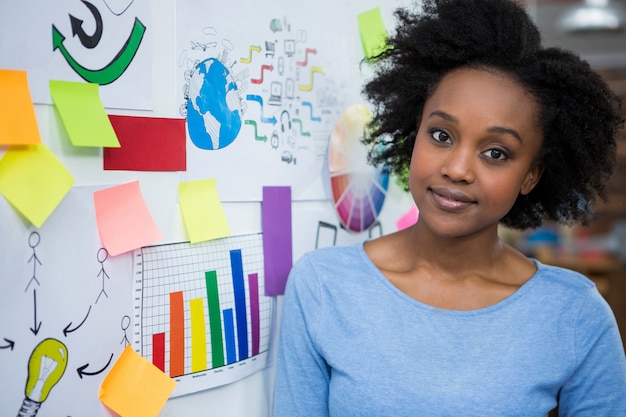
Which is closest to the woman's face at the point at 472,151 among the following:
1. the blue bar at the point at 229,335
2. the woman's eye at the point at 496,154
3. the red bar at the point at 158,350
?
the woman's eye at the point at 496,154

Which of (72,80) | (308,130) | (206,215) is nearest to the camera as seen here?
(72,80)

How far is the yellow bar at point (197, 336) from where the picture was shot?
959 millimetres

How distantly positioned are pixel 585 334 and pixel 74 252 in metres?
0.78

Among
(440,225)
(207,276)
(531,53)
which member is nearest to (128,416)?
(207,276)

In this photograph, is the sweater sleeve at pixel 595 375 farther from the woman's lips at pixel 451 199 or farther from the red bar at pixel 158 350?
the red bar at pixel 158 350

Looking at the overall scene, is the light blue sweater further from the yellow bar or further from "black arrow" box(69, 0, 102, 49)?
"black arrow" box(69, 0, 102, 49)

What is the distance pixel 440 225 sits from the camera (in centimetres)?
106

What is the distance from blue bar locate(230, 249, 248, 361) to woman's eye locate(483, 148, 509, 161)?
41 cm

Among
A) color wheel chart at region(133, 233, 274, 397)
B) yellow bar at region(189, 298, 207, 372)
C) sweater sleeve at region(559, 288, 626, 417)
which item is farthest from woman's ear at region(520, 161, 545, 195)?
yellow bar at region(189, 298, 207, 372)

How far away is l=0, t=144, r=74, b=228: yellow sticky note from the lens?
0.73 meters

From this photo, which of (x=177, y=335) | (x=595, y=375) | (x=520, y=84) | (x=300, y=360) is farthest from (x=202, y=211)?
(x=595, y=375)

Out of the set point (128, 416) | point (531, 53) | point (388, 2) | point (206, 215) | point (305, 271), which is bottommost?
point (128, 416)

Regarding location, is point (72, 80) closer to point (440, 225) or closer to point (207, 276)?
point (207, 276)

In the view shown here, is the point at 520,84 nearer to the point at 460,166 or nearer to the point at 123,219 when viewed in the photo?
the point at 460,166
